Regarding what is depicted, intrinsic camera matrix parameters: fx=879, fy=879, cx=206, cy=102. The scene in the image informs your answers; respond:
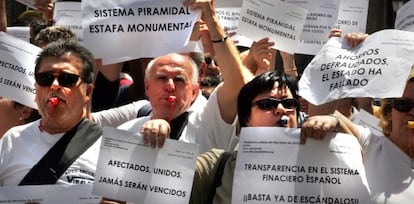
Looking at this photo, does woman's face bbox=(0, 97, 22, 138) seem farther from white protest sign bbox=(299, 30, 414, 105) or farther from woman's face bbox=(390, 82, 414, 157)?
woman's face bbox=(390, 82, 414, 157)

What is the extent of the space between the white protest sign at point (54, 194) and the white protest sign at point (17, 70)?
0.96 metres

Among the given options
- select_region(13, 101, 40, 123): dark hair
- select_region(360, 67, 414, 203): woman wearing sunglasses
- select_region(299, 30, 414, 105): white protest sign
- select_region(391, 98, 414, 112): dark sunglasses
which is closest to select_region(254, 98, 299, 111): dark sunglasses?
select_region(299, 30, 414, 105): white protest sign

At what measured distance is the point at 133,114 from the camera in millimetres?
4785

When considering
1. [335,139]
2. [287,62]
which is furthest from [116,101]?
[335,139]

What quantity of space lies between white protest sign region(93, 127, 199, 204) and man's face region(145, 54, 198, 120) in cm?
62

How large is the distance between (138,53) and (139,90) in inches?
34.4

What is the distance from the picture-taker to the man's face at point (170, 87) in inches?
169

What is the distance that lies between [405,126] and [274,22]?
1169 mm

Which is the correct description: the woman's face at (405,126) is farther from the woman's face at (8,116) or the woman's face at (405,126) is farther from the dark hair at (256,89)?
the woman's face at (8,116)

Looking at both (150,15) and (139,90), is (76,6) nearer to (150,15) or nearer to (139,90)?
(139,90)

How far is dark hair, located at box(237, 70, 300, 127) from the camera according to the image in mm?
3930

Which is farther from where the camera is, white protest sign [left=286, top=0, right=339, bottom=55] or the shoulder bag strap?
white protest sign [left=286, top=0, right=339, bottom=55]

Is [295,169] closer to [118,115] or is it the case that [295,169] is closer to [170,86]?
[170,86]

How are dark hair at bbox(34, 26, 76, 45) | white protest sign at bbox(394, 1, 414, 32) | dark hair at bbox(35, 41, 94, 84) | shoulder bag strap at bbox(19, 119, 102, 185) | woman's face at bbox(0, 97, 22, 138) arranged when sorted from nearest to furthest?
1. shoulder bag strap at bbox(19, 119, 102, 185)
2. dark hair at bbox(35, 41, 94, 84)
3. white protest sign at bbox(394, 1, 414, 32)
4. woman's face at bbox(0, 97, 22, 138)
5. dark hair at bbox(34, 26, 76, 45)
